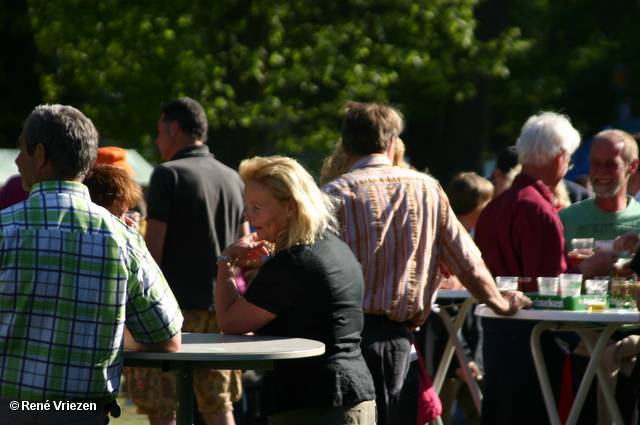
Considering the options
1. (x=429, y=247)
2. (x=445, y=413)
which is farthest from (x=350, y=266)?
(x=445, y=413)

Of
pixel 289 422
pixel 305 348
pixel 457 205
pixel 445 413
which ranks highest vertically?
pixel 457 205

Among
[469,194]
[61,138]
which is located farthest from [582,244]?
[61,138]

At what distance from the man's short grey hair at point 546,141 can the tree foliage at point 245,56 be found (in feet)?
25.4

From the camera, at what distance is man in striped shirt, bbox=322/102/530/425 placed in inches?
153

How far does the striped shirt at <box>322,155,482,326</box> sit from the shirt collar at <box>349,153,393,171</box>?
0.13 feet

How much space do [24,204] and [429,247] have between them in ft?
6.17

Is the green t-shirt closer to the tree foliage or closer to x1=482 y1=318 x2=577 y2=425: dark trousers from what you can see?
x1=482 y1=318 x2=577 y2=425: dark trousers

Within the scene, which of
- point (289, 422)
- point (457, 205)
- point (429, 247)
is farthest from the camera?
point (457, 205)

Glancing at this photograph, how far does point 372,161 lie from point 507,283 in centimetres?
87

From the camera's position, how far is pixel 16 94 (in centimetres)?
1844

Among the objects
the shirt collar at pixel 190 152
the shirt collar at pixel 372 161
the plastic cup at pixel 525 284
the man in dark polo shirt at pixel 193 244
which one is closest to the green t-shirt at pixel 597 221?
the plastic cup at pixel 525 284

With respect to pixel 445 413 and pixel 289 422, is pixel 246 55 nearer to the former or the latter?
pixel 445 413

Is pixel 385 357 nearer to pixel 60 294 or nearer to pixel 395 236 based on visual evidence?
pixel 395 236

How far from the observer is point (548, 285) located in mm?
4188
